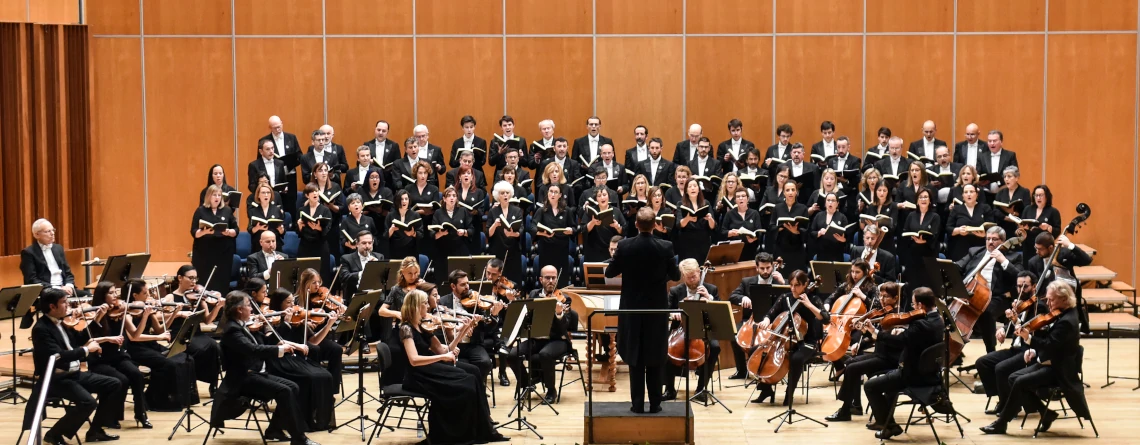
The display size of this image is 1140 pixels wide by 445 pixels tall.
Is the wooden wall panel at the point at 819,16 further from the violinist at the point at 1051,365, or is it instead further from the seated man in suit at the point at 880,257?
the violinist at the point at 1051,365

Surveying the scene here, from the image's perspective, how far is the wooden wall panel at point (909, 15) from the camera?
44.9ft

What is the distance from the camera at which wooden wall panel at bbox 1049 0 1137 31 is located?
1341 cm

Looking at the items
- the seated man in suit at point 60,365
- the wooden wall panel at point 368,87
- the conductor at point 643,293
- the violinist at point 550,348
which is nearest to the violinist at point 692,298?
the violinist at point 550,348

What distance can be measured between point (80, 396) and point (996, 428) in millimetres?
5573

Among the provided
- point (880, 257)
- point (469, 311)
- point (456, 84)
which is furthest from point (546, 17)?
point (469, 311)

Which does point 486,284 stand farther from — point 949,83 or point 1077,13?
point 1077,13

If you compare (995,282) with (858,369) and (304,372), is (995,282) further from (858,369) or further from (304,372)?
(304,372)

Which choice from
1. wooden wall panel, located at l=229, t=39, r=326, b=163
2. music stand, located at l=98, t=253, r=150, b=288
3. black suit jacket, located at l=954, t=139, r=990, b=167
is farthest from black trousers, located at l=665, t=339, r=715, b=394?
wooden wall panel, located at l=229, t=39, r=326, b=163

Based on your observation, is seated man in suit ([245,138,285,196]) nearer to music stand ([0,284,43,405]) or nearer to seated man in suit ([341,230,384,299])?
seated man in suit ([341,230,384,299])

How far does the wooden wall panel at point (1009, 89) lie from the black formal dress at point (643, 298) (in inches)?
306

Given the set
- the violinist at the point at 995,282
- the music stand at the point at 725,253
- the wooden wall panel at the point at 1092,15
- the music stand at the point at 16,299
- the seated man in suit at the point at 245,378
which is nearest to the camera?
the seated man in suit at the point at 245,378

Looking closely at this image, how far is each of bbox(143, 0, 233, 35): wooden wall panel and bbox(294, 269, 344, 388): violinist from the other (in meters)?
6.19

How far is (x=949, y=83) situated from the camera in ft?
45.2

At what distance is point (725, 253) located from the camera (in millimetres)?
10195
